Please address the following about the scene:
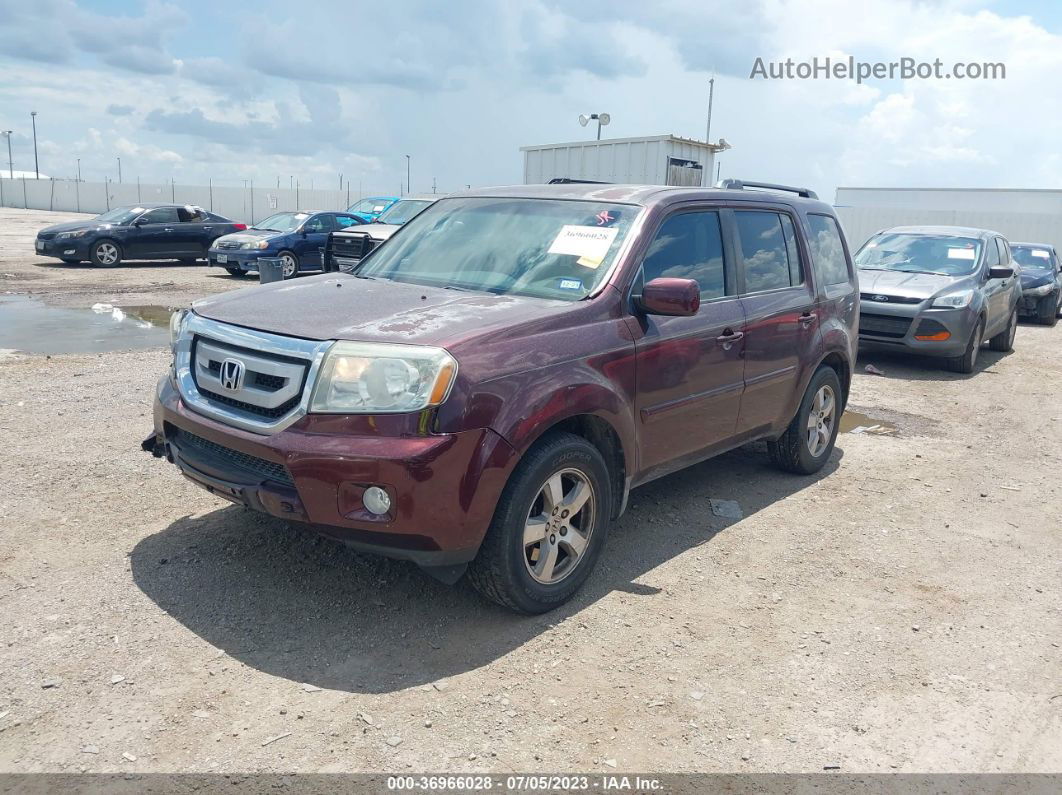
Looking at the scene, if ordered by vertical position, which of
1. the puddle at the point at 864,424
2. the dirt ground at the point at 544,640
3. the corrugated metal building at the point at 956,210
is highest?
the corrugated metal building at the point at 956,210

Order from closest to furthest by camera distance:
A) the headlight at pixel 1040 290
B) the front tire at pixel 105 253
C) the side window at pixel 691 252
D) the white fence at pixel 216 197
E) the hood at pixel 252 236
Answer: the side window at pixel 691 252
the headlight at pixel 1040 290
the hood at pixel 252 236
the front tire at pixel 105 253
the white fence at pixel 216 197

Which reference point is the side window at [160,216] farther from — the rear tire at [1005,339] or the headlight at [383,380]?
the headlight at [383,380]

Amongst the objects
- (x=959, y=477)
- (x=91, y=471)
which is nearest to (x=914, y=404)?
(x=959, y=477)

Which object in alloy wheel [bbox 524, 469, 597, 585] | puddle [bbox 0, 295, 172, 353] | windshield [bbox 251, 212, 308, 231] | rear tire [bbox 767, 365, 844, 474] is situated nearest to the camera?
alloy wheel [bbox 524, 469, 597, 585]

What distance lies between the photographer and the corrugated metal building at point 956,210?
29688mm

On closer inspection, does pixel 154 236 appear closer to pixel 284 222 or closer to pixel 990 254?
pixel 284 222

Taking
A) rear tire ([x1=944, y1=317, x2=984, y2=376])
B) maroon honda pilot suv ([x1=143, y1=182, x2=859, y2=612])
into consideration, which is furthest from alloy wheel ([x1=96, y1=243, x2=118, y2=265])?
rear tire ([x1=944, y1=317, x2=984, y2=376])

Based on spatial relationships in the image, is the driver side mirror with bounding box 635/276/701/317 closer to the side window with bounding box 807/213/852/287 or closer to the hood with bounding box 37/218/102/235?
the side window with bounding box 807/213/852/287

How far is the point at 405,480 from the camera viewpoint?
3354mm

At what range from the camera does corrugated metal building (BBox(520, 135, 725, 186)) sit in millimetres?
18734

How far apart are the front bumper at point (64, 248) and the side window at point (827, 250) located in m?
17.6

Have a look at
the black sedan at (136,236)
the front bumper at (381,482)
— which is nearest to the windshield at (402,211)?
the black sedan at (136,236)

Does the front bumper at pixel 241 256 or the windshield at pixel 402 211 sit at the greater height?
the windshield at pixel 402 211

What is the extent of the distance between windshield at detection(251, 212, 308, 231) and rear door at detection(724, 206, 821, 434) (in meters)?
15.2
